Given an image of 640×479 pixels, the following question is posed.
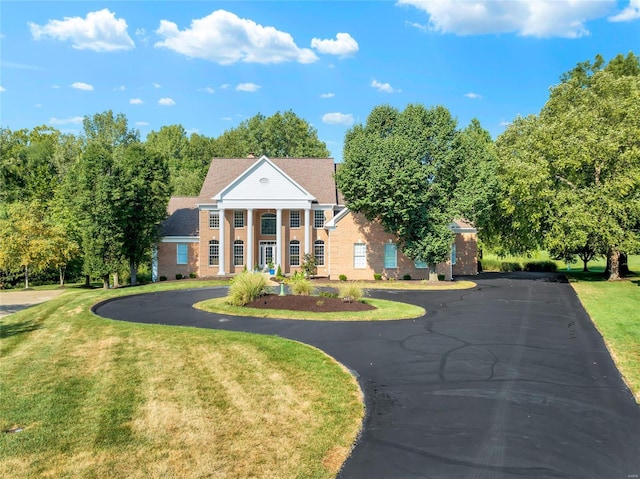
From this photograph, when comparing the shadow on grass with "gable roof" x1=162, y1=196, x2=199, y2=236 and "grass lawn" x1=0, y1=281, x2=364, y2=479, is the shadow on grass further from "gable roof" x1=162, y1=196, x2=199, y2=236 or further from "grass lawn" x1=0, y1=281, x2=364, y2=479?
"gable roof" x1=162, y1=196, x2=199, y2=236

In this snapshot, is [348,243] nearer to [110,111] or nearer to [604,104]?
[604,104]

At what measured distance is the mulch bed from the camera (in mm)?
19453

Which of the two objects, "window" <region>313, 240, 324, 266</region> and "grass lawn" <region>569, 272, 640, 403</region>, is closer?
"grass lawn" <region>569, 272, 640, 403</region>

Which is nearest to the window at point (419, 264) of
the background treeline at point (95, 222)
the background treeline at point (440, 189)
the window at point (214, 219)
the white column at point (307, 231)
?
the background treeline at point (440, 189)

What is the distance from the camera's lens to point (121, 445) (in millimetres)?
6941

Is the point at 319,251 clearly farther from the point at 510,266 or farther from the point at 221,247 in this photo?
the point at 510,266

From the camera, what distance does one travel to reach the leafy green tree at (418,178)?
3073cm

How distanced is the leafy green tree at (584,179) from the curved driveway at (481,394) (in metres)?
13.8

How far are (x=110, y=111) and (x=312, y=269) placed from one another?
142 ft

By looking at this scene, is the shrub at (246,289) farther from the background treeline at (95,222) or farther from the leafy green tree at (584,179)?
the leafy green tree at (584,179)

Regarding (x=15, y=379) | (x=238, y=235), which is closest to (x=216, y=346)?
(x=15, y=379)

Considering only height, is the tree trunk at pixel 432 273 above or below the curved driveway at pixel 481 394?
above

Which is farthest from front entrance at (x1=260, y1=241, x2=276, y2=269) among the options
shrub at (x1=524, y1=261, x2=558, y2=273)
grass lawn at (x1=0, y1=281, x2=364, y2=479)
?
grass lawn at (x1=0, y1=281, x2=364, y2=479)

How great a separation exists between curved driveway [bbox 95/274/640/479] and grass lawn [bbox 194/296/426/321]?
0.77 metres
